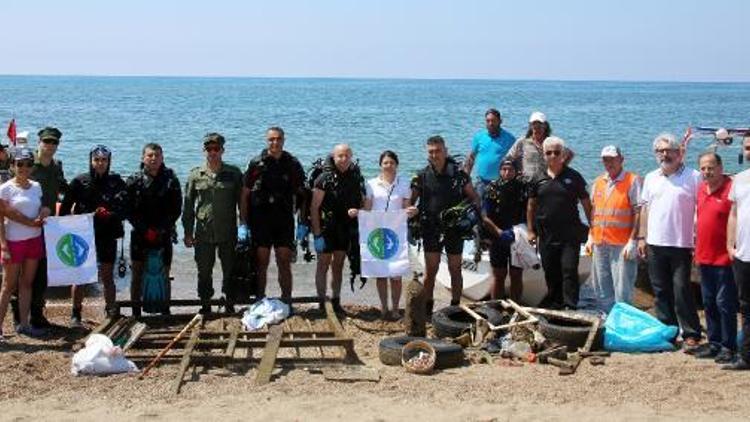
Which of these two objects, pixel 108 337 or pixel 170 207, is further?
pixel 170 207

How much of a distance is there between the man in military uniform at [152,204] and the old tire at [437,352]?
2.88 meters

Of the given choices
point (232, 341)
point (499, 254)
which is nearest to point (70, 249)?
point (232, 341)

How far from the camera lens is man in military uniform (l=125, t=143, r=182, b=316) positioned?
993 centimetres

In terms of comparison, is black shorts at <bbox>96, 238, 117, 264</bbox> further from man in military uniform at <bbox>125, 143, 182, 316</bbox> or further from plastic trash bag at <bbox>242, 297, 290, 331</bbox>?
plastic trash bag at <bbox>242, 297, 290, 331</bbox>

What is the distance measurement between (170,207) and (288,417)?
3734mm

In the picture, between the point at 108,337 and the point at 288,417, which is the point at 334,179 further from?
the point at 288,417

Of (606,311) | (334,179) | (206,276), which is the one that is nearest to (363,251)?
(334,179)

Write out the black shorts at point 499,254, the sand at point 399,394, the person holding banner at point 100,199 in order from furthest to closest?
the black shorts at point 499,254 < the person holding banner at point 100,199 < the sand at point 399,394

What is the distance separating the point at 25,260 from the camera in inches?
372

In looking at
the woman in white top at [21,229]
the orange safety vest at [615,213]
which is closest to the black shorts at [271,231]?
the woman in white top at [21,229]

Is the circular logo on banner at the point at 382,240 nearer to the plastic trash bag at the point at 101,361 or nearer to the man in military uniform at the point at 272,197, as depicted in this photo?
the man in military uniform at the point at 272,197

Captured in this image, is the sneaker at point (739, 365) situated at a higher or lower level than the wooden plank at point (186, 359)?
higher

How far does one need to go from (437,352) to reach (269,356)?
→ 156cm

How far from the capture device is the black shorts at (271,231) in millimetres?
10289
